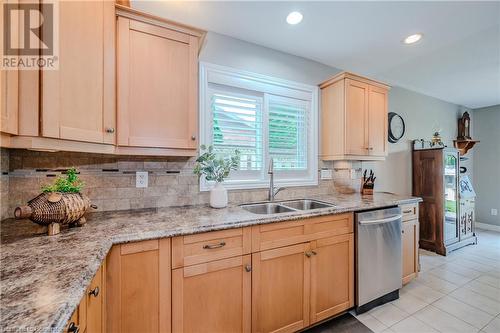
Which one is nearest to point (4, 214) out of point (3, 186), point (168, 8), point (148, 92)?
point (3, 186)

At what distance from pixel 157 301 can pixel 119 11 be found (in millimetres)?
1762

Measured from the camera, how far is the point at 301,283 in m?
1.68

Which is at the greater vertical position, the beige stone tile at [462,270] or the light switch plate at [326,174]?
the light switch plate at [326,174]

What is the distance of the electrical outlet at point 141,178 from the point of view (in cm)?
178

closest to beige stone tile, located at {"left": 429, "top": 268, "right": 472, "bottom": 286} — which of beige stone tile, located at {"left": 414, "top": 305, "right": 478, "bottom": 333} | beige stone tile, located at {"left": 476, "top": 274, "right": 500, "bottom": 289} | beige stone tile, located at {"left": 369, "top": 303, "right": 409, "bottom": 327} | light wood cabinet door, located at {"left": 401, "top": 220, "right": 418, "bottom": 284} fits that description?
beige stone tile, located at {"left": 476, "top": 274, "right": 500, "bottom": 289}

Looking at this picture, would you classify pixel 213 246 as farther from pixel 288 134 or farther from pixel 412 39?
pixel 412 39

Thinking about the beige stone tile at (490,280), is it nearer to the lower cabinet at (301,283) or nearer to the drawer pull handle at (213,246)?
the lower cabinet at (301,283)

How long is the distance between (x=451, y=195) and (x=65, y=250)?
4.83 meters

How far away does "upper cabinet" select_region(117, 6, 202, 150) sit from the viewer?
1.45 m

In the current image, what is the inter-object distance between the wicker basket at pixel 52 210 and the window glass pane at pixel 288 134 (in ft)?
5.69

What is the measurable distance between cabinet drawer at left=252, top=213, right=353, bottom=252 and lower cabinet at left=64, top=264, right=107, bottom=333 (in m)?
0.84

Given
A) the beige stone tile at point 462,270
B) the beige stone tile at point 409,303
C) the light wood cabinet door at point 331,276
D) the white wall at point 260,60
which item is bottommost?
the beige stone tile at point 462,270

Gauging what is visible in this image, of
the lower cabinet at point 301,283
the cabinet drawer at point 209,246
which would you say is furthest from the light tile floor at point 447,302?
the cabinet drawer at point 209,246

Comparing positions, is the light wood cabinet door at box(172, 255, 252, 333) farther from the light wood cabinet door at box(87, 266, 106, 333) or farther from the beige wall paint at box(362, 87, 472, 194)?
the beige wall paint at box(362, 87, 472, 194)
